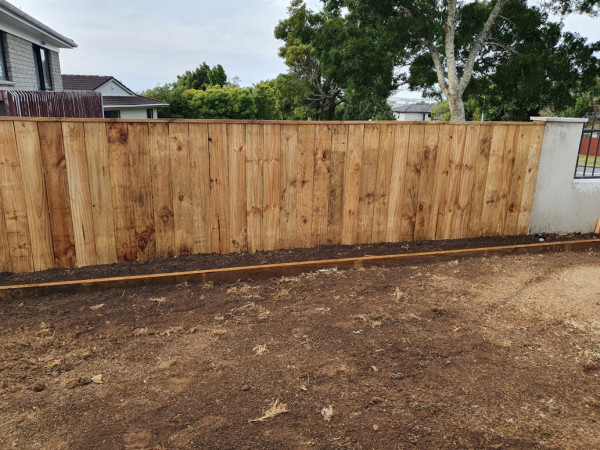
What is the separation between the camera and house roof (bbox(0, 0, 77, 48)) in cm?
1098

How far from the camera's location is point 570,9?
15.7 metres

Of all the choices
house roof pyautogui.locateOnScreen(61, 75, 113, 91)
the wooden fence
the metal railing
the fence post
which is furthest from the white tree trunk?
house roof pyautogui.locateOnScreen(61, 75, 113, 91)

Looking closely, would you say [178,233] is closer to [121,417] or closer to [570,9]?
[121,417]

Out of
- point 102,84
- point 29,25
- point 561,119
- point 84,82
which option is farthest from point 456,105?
point 84,82

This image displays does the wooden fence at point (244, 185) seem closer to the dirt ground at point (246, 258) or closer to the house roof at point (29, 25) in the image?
the dirt ground at point (246, 258)

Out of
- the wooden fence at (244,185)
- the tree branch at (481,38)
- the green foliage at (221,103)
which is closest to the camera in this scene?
the wooden fence at (244,185)

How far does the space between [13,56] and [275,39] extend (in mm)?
24897

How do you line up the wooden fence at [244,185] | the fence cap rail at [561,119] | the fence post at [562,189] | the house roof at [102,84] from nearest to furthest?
the wooden fence at [244,185] < the fence cap rail at [561,119] < the fence post at [562,189] < the house roof at [102,84]

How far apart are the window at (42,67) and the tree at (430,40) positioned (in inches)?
424

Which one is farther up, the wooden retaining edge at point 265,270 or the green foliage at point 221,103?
the green foliage at point 221,103

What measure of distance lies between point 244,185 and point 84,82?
25.3 m

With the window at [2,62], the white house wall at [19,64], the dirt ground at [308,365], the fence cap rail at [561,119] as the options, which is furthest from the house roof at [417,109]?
the dirt ground at [308,365]

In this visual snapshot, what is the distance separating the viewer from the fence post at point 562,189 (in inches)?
213

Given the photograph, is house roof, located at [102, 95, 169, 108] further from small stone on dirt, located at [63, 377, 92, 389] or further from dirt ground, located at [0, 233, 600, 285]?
small stone on dirt, located at [63, 377, 92, 389]
